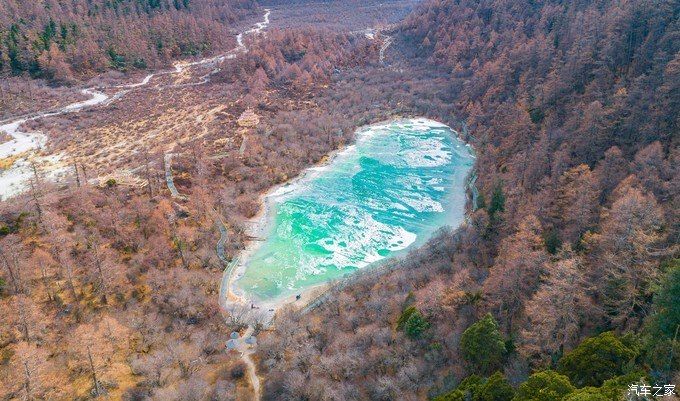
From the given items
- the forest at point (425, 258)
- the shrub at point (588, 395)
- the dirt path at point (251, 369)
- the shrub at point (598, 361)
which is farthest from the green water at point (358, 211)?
the shrub at point (588, 395)

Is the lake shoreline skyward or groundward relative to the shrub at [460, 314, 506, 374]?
groundward

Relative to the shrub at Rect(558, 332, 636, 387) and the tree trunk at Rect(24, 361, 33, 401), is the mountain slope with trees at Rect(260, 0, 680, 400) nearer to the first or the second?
the shrub at Rect(558, 332, 636, 387)

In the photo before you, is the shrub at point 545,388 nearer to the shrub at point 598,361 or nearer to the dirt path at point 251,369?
the shrub at point 598,361

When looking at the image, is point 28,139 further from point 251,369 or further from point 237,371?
point 251,369

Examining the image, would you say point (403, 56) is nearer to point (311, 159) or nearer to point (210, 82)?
point (210, 82)

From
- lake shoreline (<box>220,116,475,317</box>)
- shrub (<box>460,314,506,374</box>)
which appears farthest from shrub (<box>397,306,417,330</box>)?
lake shoreline (<box>220,116,475,317</box>)

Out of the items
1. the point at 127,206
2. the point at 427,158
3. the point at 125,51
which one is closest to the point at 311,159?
the point at 427,158

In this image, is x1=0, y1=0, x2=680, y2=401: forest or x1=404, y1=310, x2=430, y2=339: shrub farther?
x1=404, y1=310, x2=430, y2=339: shrub
